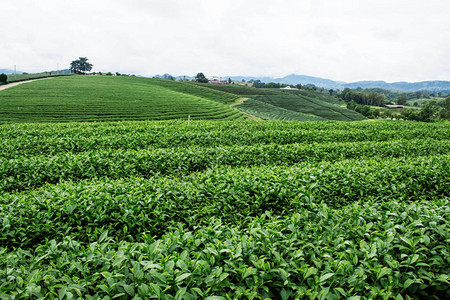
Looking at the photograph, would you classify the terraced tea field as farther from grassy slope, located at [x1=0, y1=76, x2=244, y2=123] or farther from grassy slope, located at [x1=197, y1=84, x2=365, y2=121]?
grassy slope, located at [x1=197, y1=84, x2=365, y2=121]

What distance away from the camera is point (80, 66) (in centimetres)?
11219

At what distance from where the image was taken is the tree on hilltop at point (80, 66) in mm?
110812

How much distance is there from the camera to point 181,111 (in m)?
40.6

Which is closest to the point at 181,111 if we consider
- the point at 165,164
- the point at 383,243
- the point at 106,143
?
the point at 106,143

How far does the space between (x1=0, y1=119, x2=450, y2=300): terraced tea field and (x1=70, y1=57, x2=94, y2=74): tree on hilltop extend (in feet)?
416

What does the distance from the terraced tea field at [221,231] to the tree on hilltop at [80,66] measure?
416ft

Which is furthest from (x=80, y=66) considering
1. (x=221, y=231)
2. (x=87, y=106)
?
(x=221, y=231)

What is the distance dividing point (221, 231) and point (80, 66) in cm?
13441

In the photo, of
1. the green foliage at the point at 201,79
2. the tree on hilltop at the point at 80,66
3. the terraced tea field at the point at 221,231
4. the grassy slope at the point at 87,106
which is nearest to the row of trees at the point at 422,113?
the grassy slope at the point at 87,106

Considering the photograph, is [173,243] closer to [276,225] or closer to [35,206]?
[276,225]

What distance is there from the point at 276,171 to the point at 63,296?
530cm

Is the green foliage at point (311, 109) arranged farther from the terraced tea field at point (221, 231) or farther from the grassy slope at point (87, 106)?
the terraced tea field at point (221, 231)

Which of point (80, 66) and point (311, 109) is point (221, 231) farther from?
point (80, 66)

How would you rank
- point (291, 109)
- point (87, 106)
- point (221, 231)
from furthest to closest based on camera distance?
point (291, 109) < point (87, 106) < point (221, 231)
